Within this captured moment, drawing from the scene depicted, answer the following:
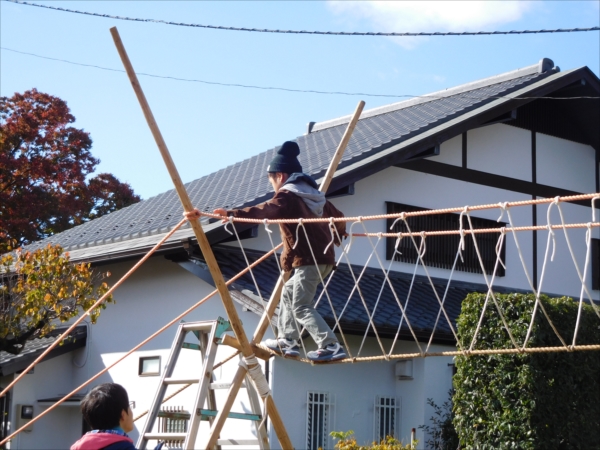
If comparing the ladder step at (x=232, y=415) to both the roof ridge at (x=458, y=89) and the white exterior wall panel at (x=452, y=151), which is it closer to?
the white exterior wall panel at (x=452, y=151)

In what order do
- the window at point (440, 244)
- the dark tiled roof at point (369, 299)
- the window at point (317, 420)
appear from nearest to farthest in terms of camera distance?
1. the dark tiled roof at point (369, 299)
2. the window at point (317, 420)
3. the window at point (440, 244)

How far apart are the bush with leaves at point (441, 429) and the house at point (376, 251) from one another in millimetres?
101

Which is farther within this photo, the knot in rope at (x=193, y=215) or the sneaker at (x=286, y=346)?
the sneaker at (x=286, y=346)

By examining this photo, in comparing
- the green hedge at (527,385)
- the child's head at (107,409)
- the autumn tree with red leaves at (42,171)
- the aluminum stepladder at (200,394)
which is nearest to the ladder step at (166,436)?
the aluminum stepladder at (200,394)

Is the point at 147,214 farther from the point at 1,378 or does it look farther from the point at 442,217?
the point at 442,217

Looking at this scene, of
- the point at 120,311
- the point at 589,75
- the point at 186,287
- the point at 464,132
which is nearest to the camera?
the point at 186,287

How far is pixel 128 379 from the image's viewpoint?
1102 cm

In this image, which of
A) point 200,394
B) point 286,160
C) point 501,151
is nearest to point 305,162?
point 501,151

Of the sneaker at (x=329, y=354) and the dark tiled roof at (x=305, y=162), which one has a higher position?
the dark tiled roof at (x=305, y=162)

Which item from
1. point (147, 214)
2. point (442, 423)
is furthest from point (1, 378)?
point (442, 423)

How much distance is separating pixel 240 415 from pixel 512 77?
9478 millimetres

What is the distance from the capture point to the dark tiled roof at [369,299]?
378 inches

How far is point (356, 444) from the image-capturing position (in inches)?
369

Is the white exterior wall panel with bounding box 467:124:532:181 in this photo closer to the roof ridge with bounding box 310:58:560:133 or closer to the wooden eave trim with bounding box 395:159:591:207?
the wooden eave trim with bounding box 395:159:591:207
